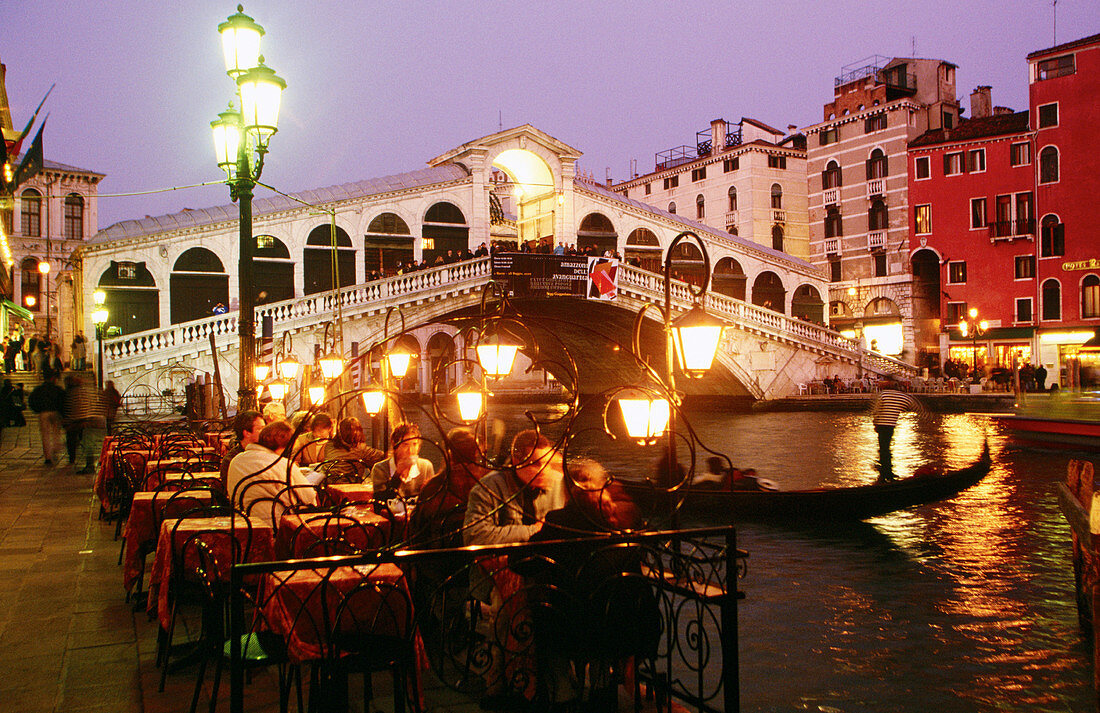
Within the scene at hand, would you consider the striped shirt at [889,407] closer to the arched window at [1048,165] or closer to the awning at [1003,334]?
the awning at [1003,334]

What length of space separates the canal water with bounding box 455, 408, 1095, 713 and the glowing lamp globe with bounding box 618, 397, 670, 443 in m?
1.67

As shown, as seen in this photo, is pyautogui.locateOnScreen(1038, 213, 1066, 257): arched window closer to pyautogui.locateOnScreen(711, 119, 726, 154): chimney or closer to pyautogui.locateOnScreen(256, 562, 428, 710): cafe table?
pyautogui.locateOnScreen(711, 119, 726, 154): chimney

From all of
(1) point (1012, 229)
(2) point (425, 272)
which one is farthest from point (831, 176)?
(2) point (425, 272)

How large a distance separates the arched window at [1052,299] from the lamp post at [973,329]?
2.02m

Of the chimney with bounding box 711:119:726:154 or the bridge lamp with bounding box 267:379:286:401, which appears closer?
the bridge lamp with bounding box 267:379:286:401

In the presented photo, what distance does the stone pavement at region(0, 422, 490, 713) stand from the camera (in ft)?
12.2

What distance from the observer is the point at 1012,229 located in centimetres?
3142

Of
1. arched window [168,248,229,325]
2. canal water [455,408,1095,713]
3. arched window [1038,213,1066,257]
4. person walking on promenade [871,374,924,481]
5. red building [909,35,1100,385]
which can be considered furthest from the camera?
arched window [1038,213,1066,257]

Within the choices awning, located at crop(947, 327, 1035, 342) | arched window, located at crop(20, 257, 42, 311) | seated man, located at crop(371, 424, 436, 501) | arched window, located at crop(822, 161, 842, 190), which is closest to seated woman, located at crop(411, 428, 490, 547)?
seated man, located at crop(371, 424, 436, 501)

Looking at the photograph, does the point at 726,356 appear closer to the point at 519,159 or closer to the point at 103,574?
the point at 519,159

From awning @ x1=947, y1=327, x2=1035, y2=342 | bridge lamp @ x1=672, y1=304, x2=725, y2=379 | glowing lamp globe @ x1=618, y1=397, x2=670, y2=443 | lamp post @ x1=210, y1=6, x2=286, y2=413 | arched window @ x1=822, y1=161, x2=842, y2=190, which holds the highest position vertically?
arched window @ x1=822, y1=161, x2=842, y2=190

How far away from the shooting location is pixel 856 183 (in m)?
35.0

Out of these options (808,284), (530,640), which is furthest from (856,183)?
(530,640)

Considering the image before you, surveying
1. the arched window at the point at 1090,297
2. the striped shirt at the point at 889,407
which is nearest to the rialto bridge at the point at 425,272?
the arched window at the point at 1090,297
